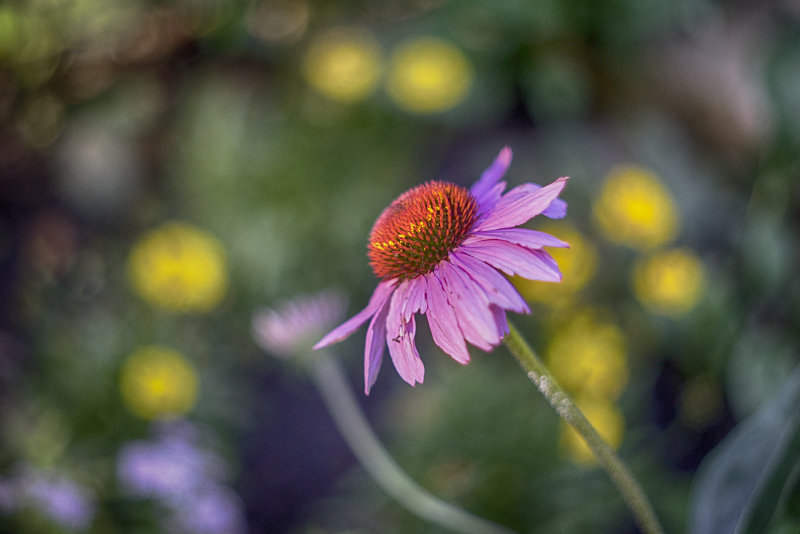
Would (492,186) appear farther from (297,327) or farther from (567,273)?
(567,273)

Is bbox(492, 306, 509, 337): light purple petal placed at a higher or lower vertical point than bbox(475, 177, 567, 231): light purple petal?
lower

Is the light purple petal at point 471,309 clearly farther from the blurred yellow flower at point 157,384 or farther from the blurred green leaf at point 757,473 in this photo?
the blurred yellow flower at point 157,384

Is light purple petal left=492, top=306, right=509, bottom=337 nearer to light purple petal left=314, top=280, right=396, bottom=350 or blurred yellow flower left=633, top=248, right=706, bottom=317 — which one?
light purple petal left=314, top=280, right=396, bottom=350

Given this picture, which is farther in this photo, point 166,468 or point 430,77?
point 430,77

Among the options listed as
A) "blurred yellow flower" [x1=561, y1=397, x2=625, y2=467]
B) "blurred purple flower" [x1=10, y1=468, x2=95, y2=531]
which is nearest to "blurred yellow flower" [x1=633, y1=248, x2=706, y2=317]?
"blurred yellow flower" [x1=561, y1=397, x2=625, y2=467]

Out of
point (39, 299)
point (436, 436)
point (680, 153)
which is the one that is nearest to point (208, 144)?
point (39, 299)

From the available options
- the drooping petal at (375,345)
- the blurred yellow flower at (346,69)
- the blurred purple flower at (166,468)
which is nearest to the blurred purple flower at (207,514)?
the blurred purple flower at (166,468)

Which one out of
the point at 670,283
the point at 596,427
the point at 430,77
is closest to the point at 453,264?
the point at 596,427
